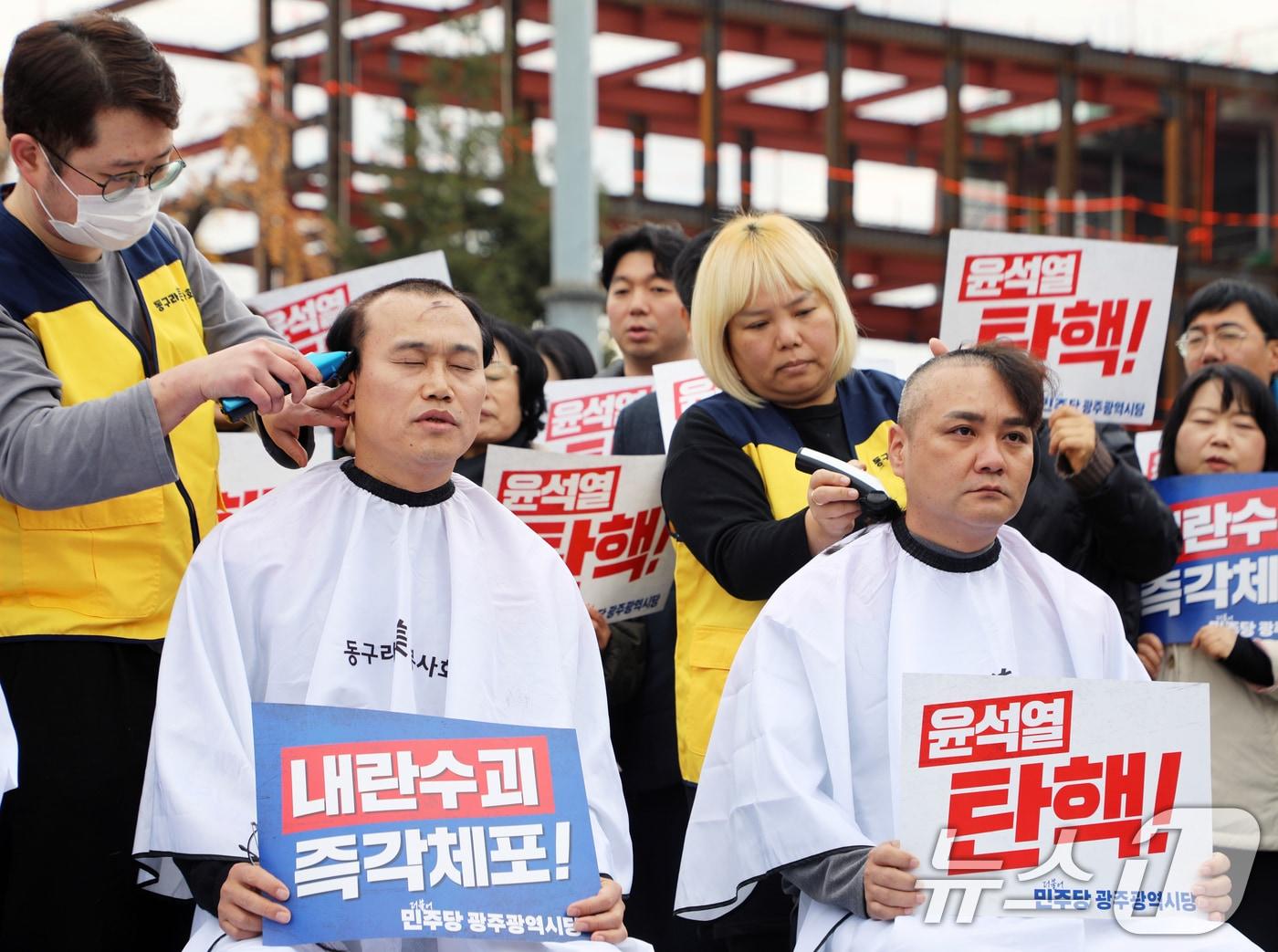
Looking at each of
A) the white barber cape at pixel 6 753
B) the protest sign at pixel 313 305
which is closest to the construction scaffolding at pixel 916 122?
the protest sign at pixel 313 305

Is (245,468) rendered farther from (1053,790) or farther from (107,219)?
(1053,790)

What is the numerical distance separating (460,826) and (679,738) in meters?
0.93

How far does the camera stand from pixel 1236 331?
4.98 metres

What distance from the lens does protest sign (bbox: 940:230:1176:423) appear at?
4609 millimetres

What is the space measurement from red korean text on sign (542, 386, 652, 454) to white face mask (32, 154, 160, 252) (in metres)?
2.05

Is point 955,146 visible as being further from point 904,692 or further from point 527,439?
point 904,692

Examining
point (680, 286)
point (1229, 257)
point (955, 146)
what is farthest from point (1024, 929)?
point (1229, 257)

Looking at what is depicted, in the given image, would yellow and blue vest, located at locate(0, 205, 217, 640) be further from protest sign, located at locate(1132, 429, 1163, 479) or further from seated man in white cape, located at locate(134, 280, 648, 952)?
protest sign, located at locate(1132, 429, 1163, 479)

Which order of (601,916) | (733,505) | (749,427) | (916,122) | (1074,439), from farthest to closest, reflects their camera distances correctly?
(916,122) → (1074,439) → (749,427) → (733,505) → (601,916)

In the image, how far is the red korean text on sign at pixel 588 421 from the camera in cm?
501

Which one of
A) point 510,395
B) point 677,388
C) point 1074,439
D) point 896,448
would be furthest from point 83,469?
point 1074,439

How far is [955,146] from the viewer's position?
20.5 meters

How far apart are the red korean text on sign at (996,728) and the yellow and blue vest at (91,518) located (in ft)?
4.79

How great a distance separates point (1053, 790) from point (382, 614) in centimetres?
124
